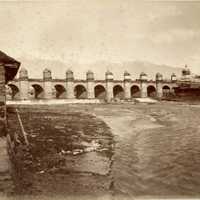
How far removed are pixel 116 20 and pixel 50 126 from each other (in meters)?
2.25

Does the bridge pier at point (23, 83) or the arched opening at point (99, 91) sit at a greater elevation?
the bridge pier at point (23, 83)

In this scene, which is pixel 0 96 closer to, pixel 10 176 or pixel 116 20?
pixel 10 176

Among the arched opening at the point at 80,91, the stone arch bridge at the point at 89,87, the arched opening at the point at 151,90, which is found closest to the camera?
the stone arch bridge at the point at 89,87

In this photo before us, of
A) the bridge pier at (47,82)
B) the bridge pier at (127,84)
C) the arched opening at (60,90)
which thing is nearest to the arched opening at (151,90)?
the bridge pier at (127,84)

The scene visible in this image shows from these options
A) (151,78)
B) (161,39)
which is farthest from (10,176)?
(151,78)

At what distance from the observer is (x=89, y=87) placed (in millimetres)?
18328

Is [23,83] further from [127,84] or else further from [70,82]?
[127,84]

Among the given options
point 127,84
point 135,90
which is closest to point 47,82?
point 127,84

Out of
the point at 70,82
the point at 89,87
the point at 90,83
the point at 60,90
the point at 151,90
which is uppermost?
the point at 70,82

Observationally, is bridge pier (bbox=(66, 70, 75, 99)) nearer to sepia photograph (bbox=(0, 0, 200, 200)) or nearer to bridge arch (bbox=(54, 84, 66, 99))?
bridge arch (bbox=(54, 84, 66, 99))

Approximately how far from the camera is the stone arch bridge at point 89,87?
15995 mm

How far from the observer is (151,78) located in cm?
2075

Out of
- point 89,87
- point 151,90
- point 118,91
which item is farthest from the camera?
point 151,90

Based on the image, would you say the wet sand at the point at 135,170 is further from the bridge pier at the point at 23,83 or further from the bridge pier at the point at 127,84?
the bridge pier at the point at 127,84
